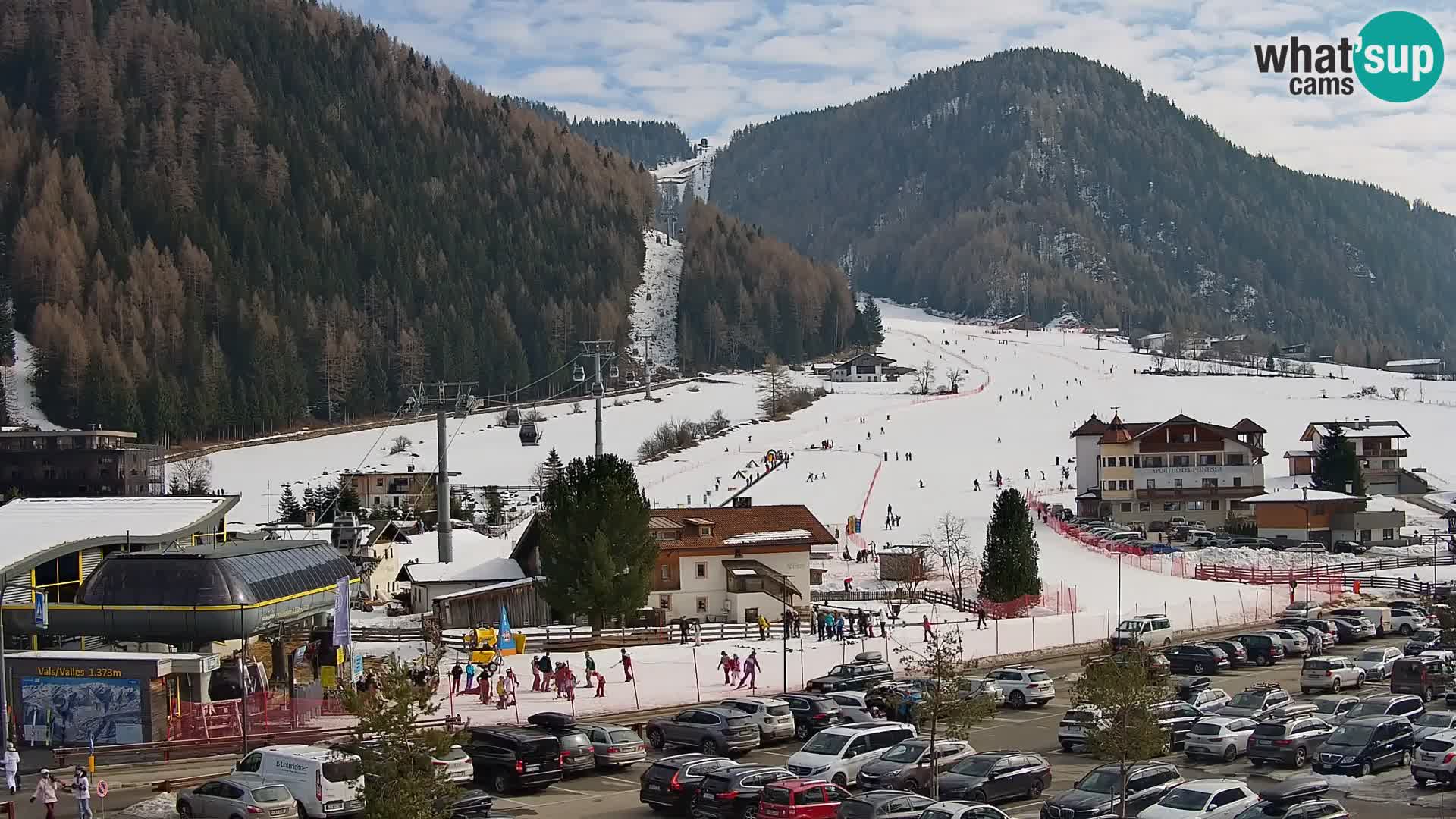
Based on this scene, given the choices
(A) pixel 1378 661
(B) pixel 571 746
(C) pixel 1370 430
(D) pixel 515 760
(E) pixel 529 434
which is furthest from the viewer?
(C) pixel 1370 430

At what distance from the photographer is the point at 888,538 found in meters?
69.6

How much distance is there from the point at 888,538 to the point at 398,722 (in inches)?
2134

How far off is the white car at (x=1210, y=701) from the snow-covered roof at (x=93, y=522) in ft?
75.9

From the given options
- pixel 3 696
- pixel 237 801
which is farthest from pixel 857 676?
pixel 3 696

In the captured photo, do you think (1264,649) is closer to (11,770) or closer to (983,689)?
(983,689)

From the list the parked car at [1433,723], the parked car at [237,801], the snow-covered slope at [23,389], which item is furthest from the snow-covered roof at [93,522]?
the snow-covered slope at [23,389]

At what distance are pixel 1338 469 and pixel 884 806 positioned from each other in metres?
61.0

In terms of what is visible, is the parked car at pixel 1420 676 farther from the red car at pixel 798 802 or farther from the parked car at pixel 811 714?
the red car at pixel 798 802

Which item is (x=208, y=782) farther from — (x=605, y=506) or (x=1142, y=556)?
(x=1142, y=556)

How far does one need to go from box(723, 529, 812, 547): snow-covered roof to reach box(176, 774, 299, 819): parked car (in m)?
28.0

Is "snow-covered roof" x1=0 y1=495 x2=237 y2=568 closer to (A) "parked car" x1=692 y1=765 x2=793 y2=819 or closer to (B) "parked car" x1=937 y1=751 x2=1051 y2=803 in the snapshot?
(A) "parked car" x1=692 y1=765 x2=793 y2=819

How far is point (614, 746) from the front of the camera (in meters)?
26.9

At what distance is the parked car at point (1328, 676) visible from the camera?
111ft

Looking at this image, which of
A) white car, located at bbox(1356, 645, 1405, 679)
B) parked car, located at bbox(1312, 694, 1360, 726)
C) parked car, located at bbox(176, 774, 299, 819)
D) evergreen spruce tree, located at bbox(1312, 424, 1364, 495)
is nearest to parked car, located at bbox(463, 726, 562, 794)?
parked car, located at bbox(176, 774, 299, 819)
